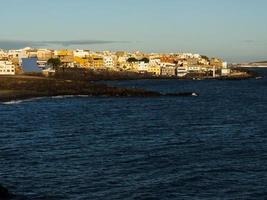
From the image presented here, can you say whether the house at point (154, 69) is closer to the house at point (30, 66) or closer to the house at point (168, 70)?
the house at point (168, 70)

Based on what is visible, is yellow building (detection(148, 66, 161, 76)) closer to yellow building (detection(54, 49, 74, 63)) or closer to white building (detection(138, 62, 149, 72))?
white building (detection(138, 62, 149, 72))

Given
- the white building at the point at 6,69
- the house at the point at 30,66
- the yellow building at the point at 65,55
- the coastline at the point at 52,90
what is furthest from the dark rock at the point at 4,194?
the yellow building at the point at 65,55

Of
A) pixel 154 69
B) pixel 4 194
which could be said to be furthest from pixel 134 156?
pixel 154 69

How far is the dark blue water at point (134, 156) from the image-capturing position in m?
20.3

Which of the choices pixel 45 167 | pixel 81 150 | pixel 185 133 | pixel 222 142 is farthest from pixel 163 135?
pixel 45 167

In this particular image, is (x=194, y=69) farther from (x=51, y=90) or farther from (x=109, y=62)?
(x=51, y=90)

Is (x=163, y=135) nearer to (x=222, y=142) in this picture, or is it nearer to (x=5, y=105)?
(x=222, y=142)

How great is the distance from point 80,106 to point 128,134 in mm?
24054

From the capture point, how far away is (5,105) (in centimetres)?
5875

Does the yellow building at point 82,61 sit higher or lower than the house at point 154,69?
higher

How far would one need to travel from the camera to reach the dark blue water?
20.3 metres

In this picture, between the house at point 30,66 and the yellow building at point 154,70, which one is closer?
the house at point 30,66

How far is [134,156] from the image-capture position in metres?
26.6

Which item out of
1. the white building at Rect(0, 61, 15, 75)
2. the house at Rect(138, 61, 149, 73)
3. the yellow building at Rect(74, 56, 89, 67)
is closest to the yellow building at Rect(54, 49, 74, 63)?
the yellow building at Rect(74, 56, 89, 67)
